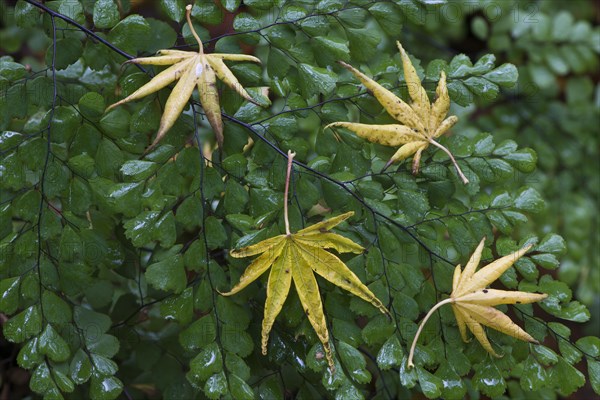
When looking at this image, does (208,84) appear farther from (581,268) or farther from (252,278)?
(581,268)

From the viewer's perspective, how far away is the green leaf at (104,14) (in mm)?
762

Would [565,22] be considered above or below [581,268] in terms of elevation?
above

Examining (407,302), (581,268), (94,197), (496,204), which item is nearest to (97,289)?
(94,197)

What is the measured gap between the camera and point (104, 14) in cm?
76

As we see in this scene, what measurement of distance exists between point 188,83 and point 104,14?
160 millimetres

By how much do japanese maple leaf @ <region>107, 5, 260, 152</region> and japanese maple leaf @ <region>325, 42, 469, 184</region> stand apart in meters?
0.14

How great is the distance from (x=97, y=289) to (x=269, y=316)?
1.13 ft

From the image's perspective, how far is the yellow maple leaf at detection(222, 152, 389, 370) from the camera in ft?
2.25

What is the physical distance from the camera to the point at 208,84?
0.70m

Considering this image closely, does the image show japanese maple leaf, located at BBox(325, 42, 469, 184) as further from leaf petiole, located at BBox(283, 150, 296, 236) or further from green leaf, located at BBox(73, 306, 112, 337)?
green leaf, located at BBox(73, 306, 112, 337)

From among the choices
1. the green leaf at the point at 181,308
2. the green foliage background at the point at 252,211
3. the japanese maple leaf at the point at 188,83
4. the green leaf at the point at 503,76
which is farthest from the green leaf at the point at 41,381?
the green leaf at the point at 503,76

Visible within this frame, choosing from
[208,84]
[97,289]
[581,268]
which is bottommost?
[581,268]

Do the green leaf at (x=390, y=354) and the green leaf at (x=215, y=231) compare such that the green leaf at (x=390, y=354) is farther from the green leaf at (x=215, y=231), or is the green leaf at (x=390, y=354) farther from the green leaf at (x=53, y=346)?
the green leaf at (x=53, y=346)

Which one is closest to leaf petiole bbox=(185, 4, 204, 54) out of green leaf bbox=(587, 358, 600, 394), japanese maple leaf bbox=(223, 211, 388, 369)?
japanese maple leaf bbox=(223, 211, 388, 369)
